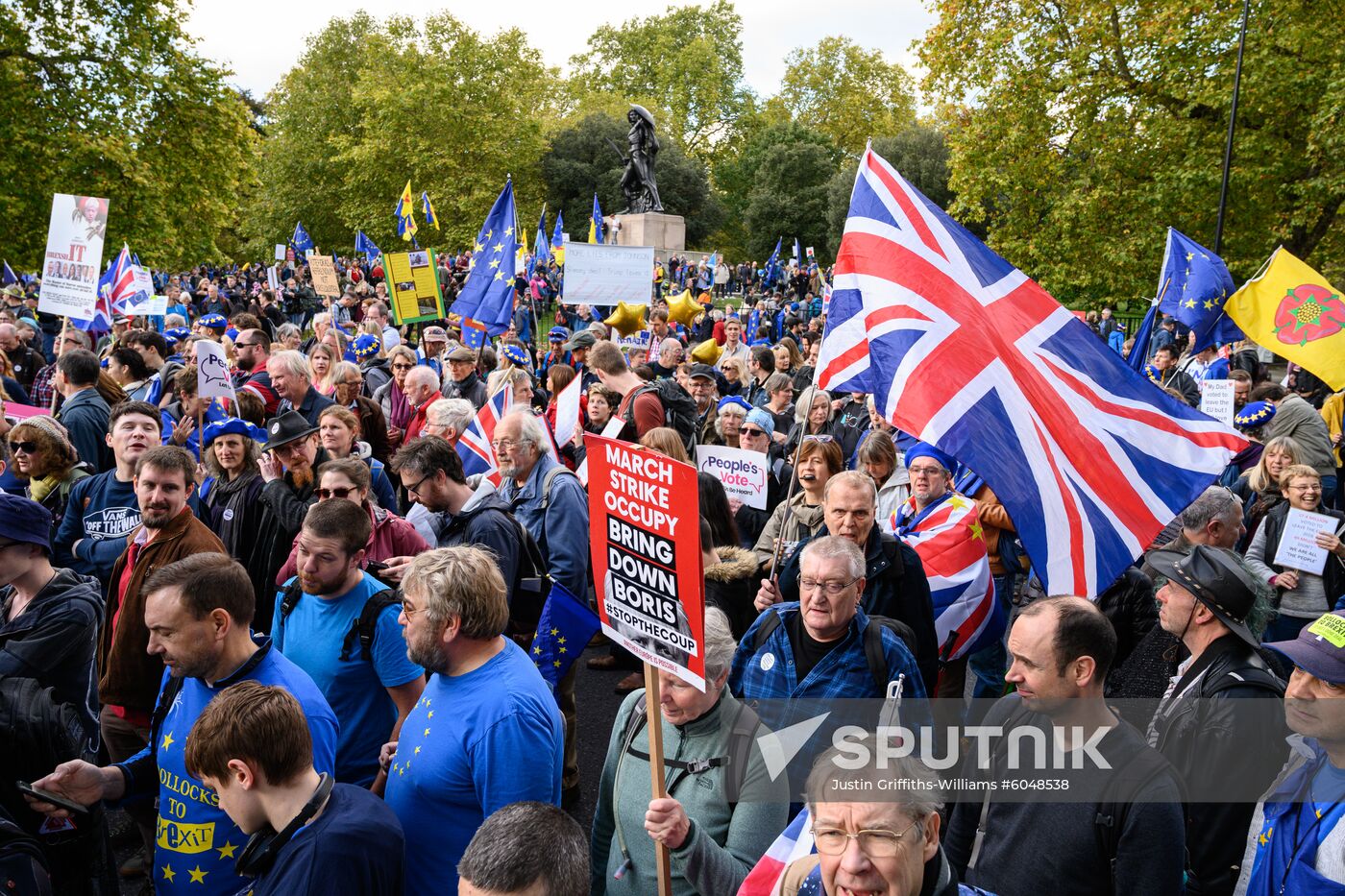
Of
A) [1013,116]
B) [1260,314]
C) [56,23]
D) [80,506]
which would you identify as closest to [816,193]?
[1013,116]

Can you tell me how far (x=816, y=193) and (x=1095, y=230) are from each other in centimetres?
3286

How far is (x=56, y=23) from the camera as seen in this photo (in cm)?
2038

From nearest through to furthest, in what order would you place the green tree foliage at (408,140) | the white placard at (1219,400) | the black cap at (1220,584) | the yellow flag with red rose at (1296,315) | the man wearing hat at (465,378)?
the black cap at (1220,584)
the yellow flag with red rose at (1296,315)
the man wearing hat at (465,378)
the white placard at (1219,400)
the green tree foliage at (408,140)

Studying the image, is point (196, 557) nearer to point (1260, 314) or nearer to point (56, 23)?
point (1260, 314)

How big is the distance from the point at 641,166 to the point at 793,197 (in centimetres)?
1794

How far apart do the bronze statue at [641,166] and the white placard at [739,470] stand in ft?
97.2

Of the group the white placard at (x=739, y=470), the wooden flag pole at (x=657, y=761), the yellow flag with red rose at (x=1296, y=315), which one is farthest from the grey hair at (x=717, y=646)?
the yellow flag with red rose at (x=1296, y=315)

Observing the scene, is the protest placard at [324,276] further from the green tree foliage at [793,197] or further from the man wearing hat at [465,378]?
the green tree foliage at [793,197]

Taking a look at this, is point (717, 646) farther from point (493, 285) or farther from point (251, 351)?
point (493, 285)

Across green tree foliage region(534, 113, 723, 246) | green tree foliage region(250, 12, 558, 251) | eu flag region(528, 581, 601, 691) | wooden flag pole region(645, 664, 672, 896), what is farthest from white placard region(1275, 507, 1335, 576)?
green tree foliage region(534, 113, 723, 246)

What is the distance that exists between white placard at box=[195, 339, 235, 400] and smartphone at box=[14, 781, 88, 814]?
3864 mm

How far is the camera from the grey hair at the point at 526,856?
219cm

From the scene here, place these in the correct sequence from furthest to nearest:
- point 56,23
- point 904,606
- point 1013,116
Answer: point 1013,116
point 56,23
point 904,606

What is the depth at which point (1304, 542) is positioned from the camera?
5.94 meters
